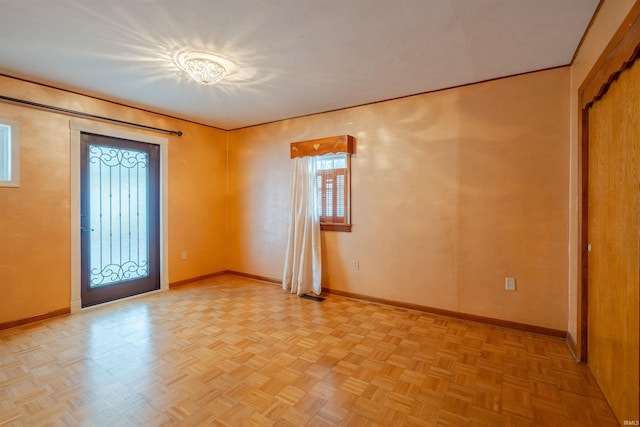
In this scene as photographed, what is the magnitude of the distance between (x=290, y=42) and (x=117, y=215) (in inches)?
119

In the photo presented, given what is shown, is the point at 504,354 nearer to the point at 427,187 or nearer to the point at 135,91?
the point at 427,187

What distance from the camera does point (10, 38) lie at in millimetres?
2232

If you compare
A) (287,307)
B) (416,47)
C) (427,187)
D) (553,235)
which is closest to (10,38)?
(416,47)

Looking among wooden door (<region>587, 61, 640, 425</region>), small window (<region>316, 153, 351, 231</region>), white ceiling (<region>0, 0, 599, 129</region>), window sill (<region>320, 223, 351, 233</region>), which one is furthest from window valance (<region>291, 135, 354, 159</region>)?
wooden door (<region>587, 61, 640, 425</region>)

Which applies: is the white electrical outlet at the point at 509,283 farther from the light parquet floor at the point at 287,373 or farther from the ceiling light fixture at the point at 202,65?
the ceiling light fixture at the point at 202,65

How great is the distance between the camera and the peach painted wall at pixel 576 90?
1.76 m

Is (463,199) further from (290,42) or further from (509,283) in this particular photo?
(290,42)

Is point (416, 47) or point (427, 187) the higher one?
point (416, 47)

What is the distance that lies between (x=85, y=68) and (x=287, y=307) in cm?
307

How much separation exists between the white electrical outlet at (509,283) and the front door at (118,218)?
13.9 feet

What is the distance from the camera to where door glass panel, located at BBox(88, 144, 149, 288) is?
3.56 meters

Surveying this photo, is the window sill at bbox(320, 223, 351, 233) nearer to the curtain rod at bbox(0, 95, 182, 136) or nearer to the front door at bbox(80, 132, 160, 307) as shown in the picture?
the front door at bbox(80, 132, 160, 307)

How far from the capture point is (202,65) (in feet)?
8.37

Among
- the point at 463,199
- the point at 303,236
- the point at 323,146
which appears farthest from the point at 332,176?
the point at 463,199
